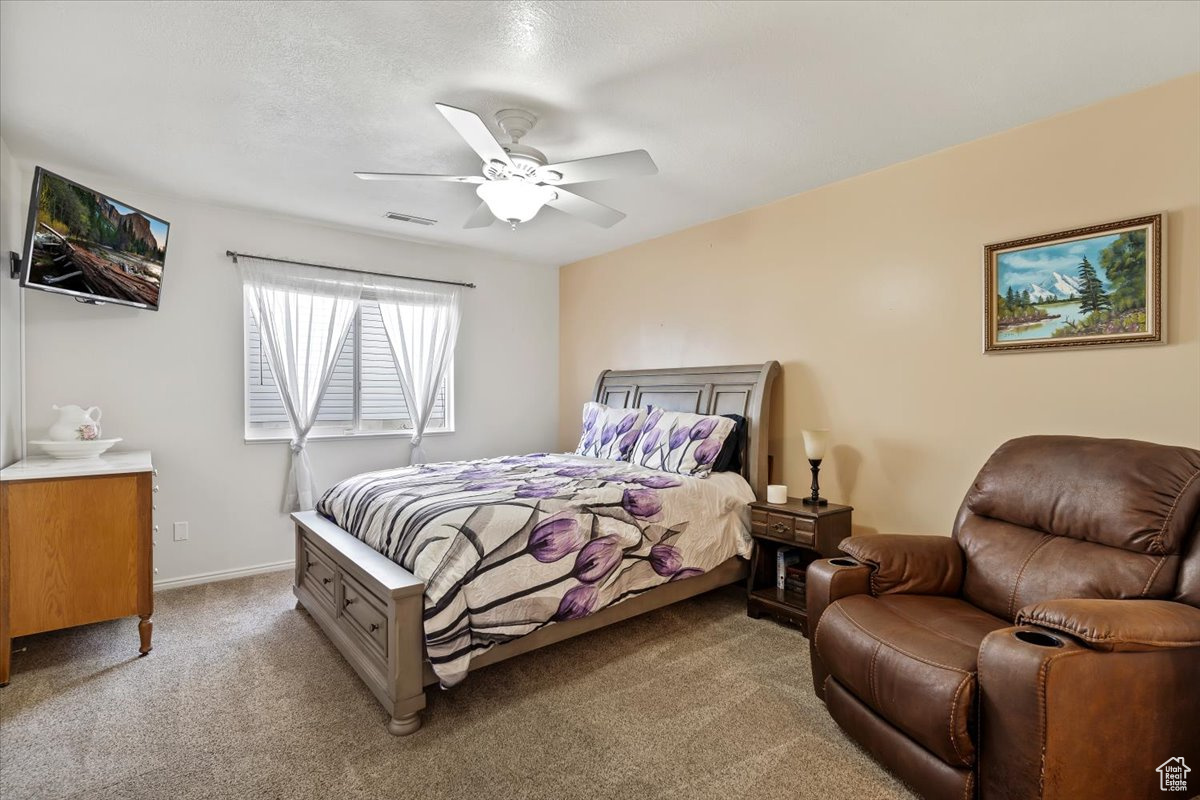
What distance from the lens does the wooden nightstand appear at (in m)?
3.00

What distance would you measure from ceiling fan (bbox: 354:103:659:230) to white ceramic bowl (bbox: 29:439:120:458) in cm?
214

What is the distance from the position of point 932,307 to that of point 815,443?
0.94 m

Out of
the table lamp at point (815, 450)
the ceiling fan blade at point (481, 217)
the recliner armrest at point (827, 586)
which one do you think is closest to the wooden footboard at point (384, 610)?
the table lamp at point (815, 450)

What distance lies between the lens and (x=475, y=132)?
2.21 m

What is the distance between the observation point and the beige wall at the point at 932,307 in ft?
7.56

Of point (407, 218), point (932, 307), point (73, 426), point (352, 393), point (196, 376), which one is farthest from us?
point (352, 393)

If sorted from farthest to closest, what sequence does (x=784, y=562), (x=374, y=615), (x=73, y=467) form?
1. (x=784, y=562)
2. (x=73, y=467)
3. (x=374, y=615)

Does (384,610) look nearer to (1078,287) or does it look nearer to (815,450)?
(815,450)

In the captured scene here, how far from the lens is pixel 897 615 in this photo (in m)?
2.01

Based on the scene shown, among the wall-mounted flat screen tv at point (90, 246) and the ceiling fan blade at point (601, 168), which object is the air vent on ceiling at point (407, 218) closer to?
the wall-mounted flat screen tv at point (90, 246)

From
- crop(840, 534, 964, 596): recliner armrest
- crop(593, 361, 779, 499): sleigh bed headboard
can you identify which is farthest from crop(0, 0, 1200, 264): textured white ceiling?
crop(840, 534, 964, 596): recliner armrest

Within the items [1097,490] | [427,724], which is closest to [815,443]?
[1097,490]

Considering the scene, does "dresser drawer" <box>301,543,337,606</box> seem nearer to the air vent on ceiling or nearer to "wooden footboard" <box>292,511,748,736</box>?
"wooden footboard" <box>292,511,748,736</box>

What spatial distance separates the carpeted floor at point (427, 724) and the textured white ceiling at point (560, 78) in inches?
100
